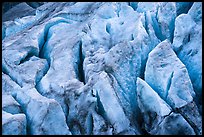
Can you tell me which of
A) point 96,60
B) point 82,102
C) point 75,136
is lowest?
point 75,136

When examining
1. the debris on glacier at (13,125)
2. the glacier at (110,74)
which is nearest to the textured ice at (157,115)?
the glacier at (110,74)

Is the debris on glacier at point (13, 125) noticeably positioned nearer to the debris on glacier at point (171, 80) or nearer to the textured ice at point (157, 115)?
the textured ice at point (157, 115)

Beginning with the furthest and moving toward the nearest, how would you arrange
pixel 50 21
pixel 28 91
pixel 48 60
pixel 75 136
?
1. pixel 50 21
2. pixel 48 60
3. pixel 28 91
4. pixel 75 136

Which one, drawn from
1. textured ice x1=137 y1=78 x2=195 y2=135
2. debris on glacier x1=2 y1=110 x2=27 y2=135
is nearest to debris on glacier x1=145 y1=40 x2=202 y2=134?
textured ice x1=137 y1=78 x2=195 y2=135

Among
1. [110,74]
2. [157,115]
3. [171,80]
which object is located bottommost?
[157,115]

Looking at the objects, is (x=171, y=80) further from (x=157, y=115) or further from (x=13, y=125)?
(x=13, y=125)

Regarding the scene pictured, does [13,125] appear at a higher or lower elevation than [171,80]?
lower

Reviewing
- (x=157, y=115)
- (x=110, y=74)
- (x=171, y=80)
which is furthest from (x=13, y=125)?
(x=171, y=80)

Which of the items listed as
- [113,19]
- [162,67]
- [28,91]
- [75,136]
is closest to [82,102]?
[75,136]

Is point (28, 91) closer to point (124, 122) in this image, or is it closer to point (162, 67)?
point (124, 122)
